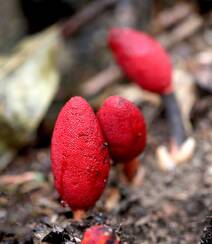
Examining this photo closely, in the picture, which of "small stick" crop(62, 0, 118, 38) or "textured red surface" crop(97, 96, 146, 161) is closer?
"textured red surface" crop(97, 96, 146, 161)

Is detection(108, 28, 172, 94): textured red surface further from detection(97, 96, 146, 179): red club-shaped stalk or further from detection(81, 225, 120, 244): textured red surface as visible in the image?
detection(81, 225, 120, 244): textured red surface

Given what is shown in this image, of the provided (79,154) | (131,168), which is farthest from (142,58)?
(79,154)

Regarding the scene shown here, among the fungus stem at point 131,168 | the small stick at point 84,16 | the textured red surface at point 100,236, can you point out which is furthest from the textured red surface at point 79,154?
the small stick at point 84,16

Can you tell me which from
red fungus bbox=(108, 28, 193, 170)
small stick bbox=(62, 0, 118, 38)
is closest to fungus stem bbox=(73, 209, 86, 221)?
red fungus bbox=(108, 28, 193, 170)

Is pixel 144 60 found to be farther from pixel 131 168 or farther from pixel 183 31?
pixel 183 31

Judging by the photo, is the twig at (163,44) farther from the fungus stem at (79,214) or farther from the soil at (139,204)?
the fungus stem at (79,214)

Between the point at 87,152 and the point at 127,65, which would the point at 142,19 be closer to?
the point at 127,65
